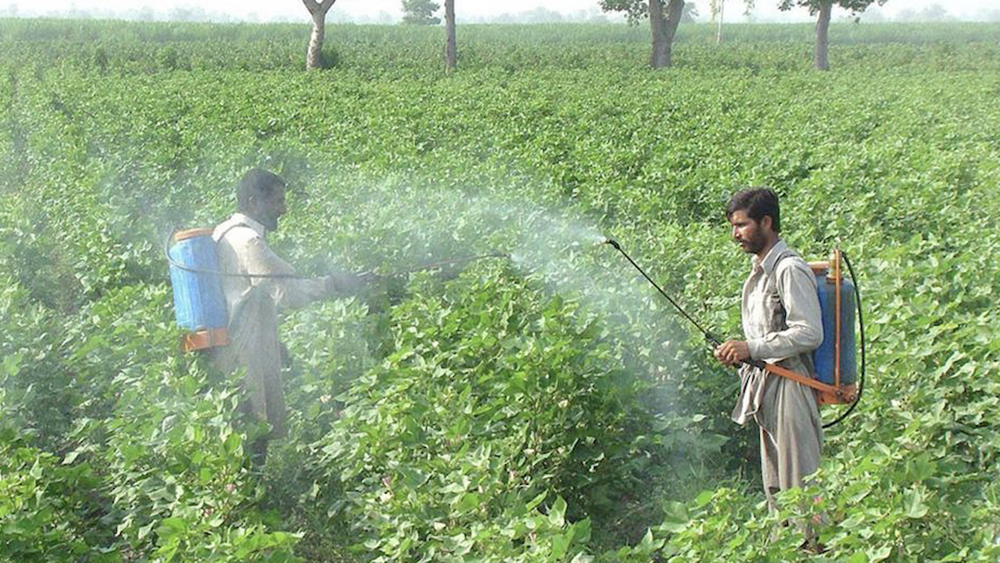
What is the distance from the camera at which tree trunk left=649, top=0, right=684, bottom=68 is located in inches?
1465

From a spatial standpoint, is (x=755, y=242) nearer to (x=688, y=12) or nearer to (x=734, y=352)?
(x=734, y=352)

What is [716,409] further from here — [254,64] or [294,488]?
[254,64]

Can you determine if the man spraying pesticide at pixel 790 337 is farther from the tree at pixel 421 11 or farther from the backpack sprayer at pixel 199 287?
the tree at pixel 421 11

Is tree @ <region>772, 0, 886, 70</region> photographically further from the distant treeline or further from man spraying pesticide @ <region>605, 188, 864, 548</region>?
man spraying pesticide @ <region>605, 188, 864, 548</region>

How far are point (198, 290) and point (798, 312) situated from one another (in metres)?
2.77

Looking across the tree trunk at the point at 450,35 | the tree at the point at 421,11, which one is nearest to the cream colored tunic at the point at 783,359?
the tree trunk at the point at 450,35

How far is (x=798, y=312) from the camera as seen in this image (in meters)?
4.01

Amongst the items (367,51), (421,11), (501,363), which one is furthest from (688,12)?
(501,363)

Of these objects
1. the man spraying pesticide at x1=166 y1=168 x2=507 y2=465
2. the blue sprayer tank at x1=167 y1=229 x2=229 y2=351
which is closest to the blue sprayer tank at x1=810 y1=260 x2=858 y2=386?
the man spraying pesticide at x1=166 y1=168 x2=507 y2=465

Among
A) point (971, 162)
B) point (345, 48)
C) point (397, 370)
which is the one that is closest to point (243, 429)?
point (397, 370)

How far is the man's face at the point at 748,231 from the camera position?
13.4 feet

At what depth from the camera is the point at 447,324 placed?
5520 mm

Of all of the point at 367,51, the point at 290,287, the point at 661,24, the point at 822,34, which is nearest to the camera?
the point at 290,287

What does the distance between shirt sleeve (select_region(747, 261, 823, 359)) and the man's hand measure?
117mm
